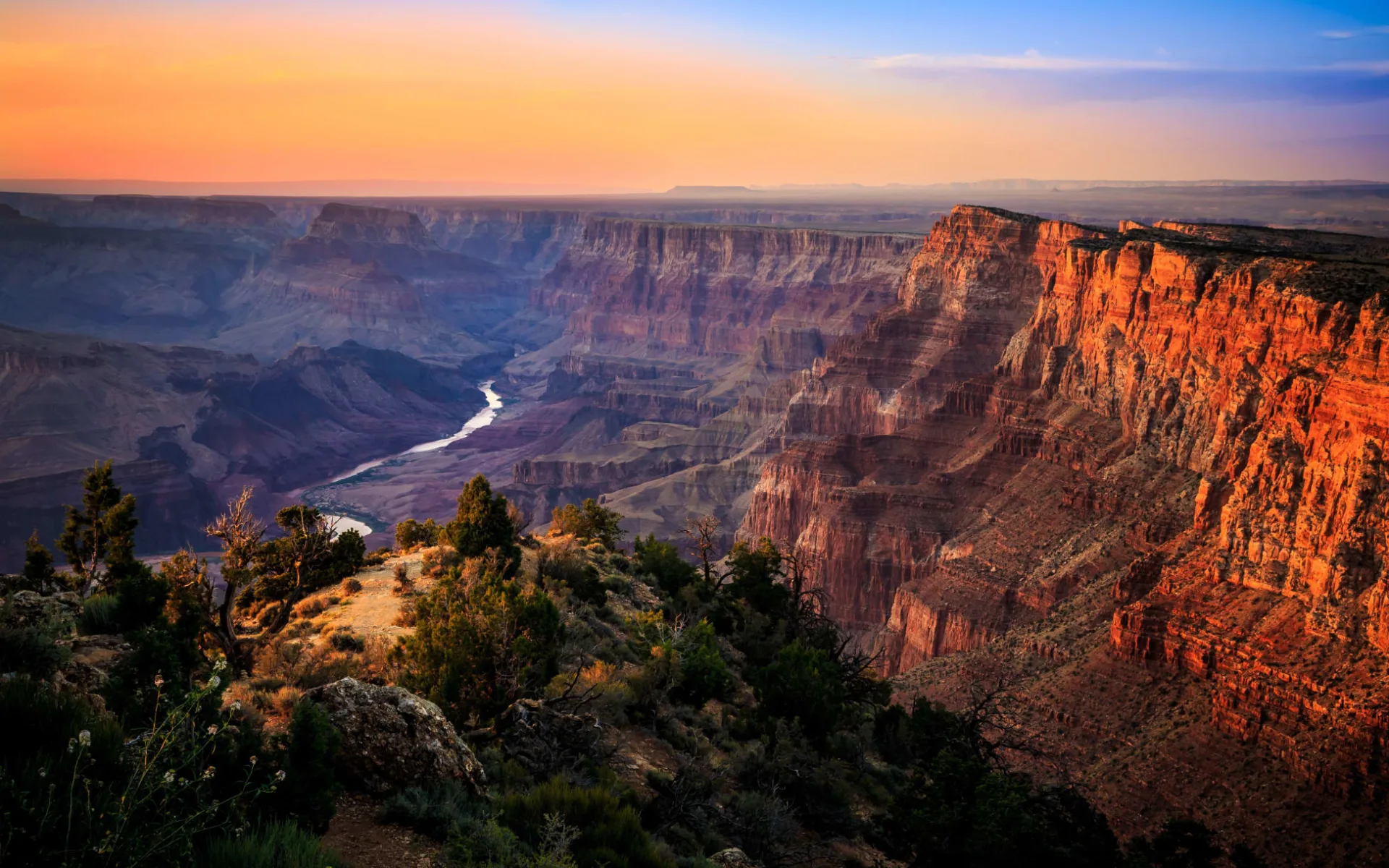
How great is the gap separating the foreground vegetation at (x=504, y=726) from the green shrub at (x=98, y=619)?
0.13 ft

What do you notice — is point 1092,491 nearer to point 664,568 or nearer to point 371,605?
point 664,568

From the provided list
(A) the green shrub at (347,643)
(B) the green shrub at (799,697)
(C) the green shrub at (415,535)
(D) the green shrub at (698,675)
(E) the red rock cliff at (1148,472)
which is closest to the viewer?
(A) the green shrub at (347,643)

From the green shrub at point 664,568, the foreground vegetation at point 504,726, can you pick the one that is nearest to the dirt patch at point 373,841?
the foreground vegetation at point 504,726

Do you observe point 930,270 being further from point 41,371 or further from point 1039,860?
point 41,371

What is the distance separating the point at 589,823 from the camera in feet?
46.8

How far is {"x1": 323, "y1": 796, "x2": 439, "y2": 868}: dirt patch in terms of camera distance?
12.2 m

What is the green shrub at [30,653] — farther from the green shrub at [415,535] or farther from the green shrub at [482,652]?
the green shrub at [415,535]

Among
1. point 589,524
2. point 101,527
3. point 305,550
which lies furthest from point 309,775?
point 589,524

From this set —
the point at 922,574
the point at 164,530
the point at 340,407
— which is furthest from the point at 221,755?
the point at 340,407

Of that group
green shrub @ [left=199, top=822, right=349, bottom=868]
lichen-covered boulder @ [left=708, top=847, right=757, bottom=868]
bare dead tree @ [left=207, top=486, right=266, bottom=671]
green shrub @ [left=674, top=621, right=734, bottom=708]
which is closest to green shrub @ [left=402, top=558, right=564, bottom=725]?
bare dead tree @ [left=207, top=486, right=266, bottom=671]

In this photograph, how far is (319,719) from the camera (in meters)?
12.8

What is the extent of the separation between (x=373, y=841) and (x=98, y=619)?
376 inches

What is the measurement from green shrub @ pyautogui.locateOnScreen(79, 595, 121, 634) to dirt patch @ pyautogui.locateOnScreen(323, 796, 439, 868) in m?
8.24

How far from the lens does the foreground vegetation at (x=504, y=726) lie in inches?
364
